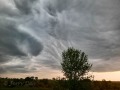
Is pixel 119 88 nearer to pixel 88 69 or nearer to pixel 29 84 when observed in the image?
pixel 29 84

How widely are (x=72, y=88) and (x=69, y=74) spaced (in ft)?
14.1

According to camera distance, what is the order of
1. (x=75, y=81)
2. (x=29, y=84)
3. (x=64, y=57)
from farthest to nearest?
(x=29, y=84) → (x=64, y=57) → (x=75, y=81)

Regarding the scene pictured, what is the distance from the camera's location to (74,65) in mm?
74375

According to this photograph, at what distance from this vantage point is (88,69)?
7544 cm

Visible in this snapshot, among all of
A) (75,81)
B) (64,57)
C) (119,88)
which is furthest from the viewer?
(119,88)

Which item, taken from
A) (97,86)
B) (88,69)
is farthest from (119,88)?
(88,69)

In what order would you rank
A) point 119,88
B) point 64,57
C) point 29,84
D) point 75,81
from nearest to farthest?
point 75,81
point 64,57
point 119,88
point 29,84

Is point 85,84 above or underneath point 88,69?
underneath

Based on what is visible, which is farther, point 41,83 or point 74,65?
point 41,83

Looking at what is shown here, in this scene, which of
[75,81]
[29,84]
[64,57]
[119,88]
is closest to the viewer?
[75,81]

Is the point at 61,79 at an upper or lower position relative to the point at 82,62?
lower

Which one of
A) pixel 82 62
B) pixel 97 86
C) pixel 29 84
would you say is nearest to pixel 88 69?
pixel 82 62

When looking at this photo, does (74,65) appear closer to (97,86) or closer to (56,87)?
(56,87)

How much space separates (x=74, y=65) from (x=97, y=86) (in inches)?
3462
